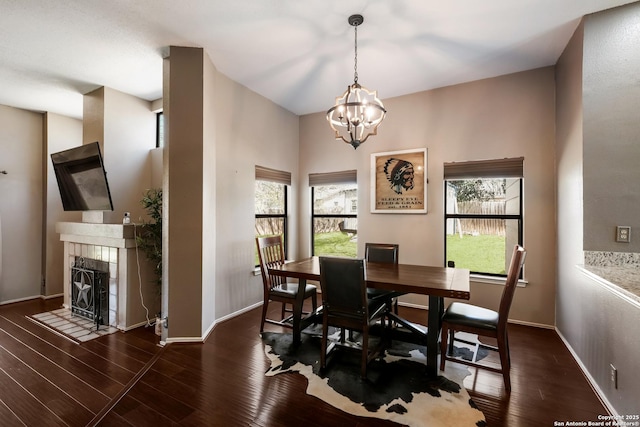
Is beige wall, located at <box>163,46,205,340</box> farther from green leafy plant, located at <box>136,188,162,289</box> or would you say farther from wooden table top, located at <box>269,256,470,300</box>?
wooden table top, located at <box>269,256,470,300</box>

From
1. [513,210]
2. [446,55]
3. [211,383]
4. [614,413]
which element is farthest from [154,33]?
[614,413]

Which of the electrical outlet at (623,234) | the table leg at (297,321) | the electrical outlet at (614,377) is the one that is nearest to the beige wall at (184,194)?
the table leg at (297,321)

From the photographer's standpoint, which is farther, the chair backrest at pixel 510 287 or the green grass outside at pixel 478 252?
the green grass outside at pixel 478 252

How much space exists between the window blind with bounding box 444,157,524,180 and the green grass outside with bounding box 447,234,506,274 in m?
0.80

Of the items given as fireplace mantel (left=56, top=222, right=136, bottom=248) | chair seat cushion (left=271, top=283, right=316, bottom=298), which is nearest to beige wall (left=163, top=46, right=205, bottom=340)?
fireplace mantel (left=56, top=222, right=136, bottom=248)

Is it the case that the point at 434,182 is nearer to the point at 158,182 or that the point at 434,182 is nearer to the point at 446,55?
the point at 446,55

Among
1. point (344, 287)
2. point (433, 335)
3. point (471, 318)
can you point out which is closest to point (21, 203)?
Result: point (344, 287)

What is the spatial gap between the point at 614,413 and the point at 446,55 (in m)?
3.37

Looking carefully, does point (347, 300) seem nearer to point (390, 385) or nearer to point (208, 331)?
point (390, 385)

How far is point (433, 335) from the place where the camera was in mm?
2365

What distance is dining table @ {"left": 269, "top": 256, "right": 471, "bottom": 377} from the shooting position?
2248 mm

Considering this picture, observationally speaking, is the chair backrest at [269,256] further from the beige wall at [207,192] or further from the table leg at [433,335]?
the table leg at [433,335]

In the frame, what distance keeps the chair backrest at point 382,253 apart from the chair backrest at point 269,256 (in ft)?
3.80

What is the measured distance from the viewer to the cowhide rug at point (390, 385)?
1.90 metres
